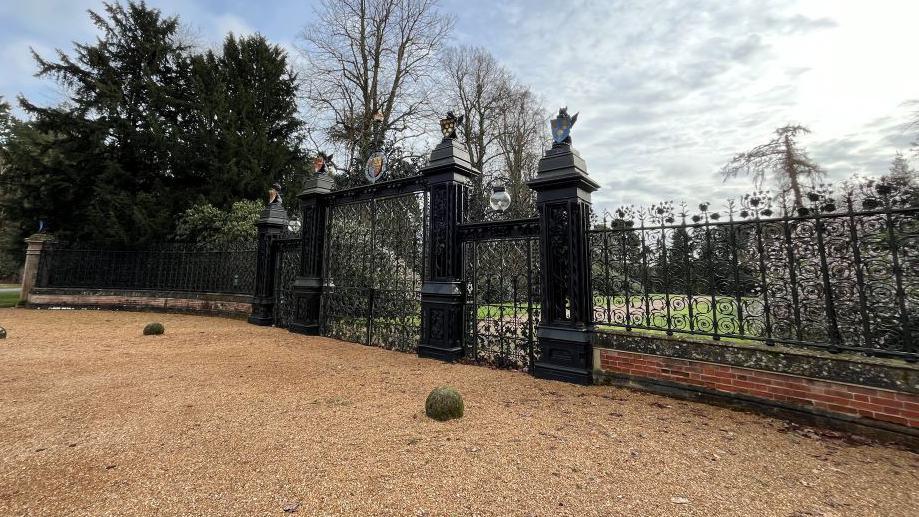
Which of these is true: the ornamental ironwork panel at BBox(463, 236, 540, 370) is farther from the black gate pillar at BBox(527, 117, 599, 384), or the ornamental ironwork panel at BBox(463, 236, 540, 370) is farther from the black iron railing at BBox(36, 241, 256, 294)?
the black iron railing at BBox(36, 241, 256, 294)

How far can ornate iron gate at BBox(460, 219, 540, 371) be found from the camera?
552cm

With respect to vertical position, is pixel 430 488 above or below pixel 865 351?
below

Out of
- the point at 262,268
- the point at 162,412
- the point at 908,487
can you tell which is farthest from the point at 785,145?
the point at 162,412

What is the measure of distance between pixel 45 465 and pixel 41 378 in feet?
10.0

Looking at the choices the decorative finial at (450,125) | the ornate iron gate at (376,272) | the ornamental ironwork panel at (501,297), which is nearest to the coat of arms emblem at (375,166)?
the ornate iron gate at (376,272)

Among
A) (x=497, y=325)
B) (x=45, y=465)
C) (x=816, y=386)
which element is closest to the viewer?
(x=45, y=465)

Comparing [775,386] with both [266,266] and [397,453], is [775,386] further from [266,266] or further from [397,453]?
[266,266]

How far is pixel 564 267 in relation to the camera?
5027mm

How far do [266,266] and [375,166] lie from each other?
14.9 feet

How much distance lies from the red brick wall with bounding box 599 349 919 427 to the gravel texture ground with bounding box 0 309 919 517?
270 mm

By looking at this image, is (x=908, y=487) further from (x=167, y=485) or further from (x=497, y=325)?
(x=167, y=485)

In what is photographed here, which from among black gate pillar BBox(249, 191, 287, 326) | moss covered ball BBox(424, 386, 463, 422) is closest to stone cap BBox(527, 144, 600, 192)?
moss covered ball BBox(424, 386, 463, 422)

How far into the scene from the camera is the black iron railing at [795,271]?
3.34 m

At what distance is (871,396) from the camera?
3236mm
